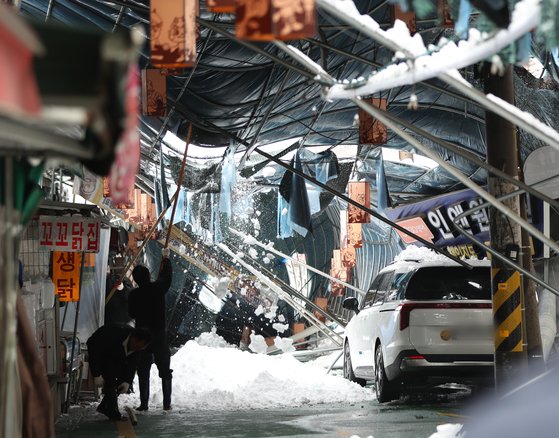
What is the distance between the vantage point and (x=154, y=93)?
588 inches

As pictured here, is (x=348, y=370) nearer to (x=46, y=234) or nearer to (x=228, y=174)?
(x=228, y=174)

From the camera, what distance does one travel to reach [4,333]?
5098 mm

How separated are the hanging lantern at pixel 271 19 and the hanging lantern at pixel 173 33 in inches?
122

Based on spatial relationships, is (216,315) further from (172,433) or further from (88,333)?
(172,433)

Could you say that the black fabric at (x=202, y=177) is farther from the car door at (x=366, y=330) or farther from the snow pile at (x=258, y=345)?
the snow pile at (x=258, y=345)

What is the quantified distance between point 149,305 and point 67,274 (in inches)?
56.0

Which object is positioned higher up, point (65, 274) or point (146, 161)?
point (146, 161)

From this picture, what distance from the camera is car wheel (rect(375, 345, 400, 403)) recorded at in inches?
577

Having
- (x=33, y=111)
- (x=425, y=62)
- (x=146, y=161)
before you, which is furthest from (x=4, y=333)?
(x=146, y=161)

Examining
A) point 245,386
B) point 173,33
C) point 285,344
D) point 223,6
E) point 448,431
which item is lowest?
point 448,431

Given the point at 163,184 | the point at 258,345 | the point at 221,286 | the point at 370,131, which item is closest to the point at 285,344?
the point at 258,345

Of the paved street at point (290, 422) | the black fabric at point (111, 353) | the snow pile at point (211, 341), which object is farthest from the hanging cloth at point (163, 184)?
the snow pile at point (211, 341)

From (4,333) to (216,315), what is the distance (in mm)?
28419

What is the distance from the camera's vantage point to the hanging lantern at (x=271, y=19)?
18.6 feet
